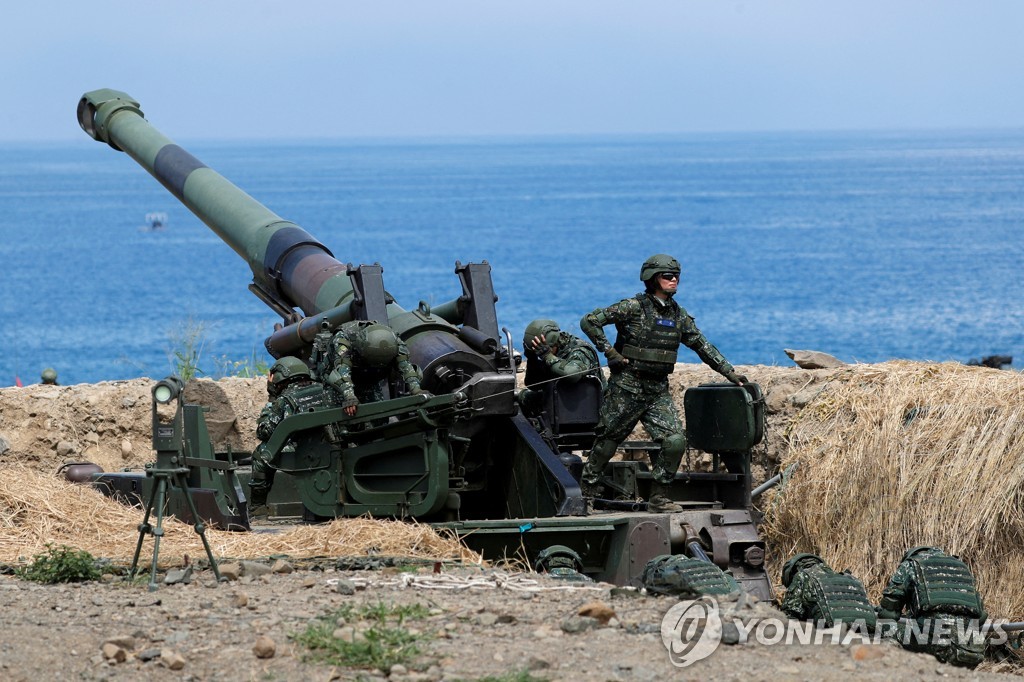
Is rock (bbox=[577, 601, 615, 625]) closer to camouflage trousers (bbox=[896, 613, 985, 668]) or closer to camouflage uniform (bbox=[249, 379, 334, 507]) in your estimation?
camouflage trousers (bbox=[896, 613, 985, 668])

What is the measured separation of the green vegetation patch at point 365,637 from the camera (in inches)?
284

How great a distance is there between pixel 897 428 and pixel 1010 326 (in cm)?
2532

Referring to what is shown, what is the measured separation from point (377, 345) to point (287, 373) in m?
1.67

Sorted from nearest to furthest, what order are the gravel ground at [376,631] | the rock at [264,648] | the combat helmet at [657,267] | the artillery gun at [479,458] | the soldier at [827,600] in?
the gravel ground at [376,631] < the rock at [264,648] < the soldier at [827,600] < the artillery gun at [479,458] < the combat helmet at [657,267]

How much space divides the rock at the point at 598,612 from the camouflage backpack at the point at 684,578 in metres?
0.68

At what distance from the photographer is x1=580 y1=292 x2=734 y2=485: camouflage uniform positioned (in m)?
10.7

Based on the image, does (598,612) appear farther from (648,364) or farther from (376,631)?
(648,364)

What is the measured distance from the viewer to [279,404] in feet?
37.3

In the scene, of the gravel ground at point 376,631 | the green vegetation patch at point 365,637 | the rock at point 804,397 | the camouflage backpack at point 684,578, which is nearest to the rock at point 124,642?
the gravel ground at point 376,631

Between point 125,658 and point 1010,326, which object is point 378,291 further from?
point 1010,326

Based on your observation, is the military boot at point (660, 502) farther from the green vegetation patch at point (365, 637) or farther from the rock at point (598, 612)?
the green vegetation patch at point (365, 637)

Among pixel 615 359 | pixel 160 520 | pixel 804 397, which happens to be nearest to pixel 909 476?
pixel 804 397

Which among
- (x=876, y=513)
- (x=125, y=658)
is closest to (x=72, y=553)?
(x=125, y=658)

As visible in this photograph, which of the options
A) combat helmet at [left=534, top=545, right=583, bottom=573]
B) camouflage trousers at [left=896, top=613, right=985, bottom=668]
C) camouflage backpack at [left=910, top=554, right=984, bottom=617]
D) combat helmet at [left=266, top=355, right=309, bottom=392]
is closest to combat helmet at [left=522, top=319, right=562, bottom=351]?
combat helmet at [left=266, top=355, right=309, bottom=392]
